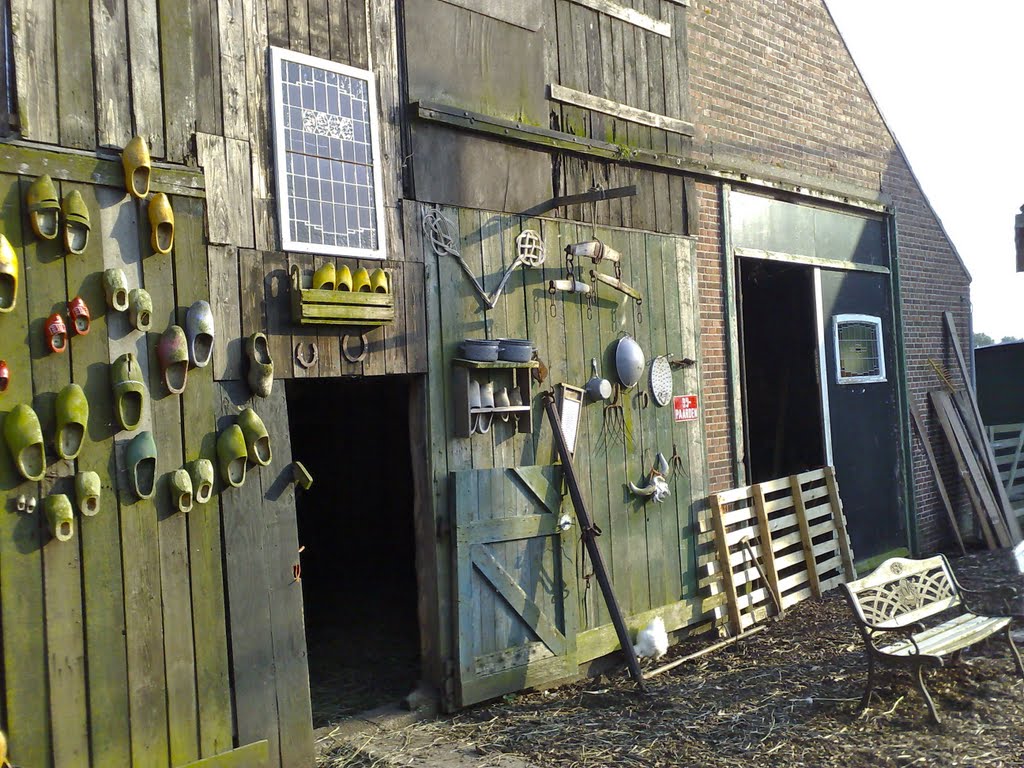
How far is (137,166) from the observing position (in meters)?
4.38

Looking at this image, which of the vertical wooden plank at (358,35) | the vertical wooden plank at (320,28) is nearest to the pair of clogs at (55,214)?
the vertical wooden plank at (320,28)

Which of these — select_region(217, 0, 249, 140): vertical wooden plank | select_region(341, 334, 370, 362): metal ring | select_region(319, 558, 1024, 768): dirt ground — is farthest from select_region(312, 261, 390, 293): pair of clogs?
select_region(319, 558, 1024, 768): dirt ground

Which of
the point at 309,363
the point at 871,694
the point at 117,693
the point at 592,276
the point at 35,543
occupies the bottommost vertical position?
the point at 871,694

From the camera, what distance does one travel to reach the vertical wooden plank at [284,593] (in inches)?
193

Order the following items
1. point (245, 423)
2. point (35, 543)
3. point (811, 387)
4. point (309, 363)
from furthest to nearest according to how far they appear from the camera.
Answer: point (811, 387)
point (309, 363)
point (245, 423)
point (35, 543)

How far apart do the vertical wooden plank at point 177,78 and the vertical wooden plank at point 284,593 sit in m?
1.34

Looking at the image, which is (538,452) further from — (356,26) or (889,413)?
(889,413)

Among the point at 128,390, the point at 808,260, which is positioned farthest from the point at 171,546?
the point at 808,260

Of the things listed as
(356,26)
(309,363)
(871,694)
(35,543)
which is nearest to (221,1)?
(356,26)

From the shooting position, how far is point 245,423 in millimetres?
4773

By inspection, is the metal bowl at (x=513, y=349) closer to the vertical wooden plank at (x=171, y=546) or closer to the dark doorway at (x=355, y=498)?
the vertical wooden plank at (x=171, y=546)

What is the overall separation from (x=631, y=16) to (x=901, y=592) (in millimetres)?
4719

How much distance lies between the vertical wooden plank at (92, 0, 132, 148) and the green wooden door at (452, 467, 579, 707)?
2.74 metres

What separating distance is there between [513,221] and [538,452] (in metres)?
1.60
